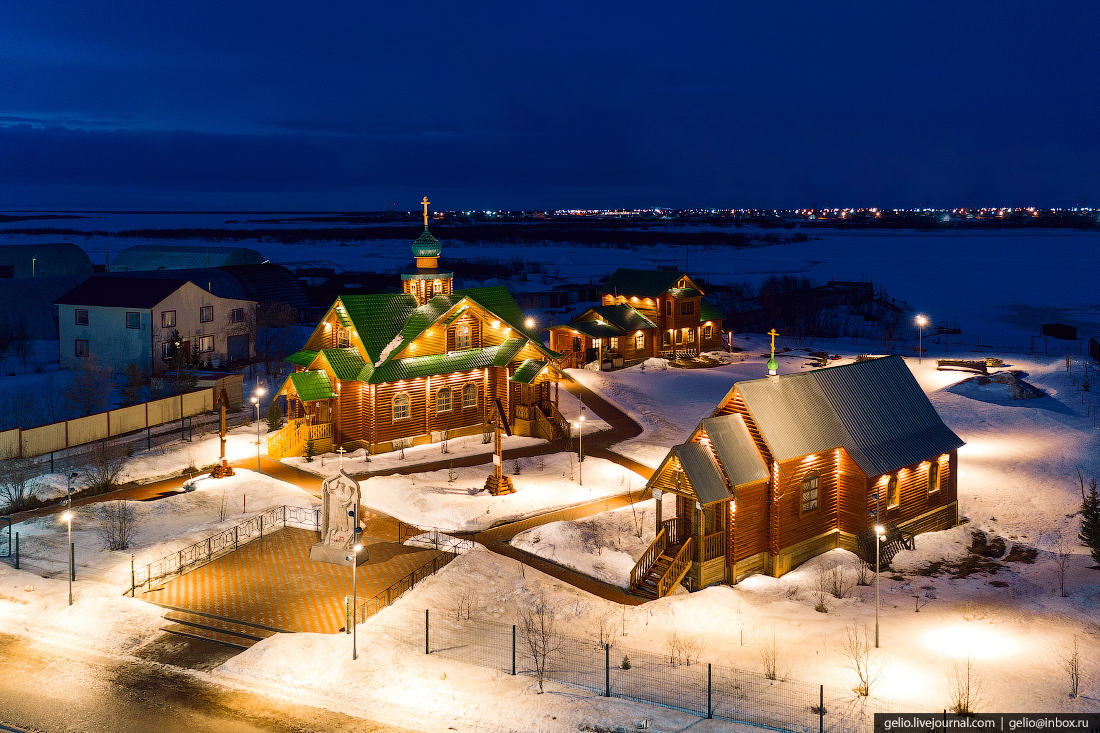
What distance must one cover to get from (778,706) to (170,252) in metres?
78.0

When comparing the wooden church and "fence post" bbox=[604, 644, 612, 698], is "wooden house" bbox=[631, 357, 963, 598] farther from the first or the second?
the wooden church

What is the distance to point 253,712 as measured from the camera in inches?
674

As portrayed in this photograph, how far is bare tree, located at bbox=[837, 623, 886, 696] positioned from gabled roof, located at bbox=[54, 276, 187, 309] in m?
42.7

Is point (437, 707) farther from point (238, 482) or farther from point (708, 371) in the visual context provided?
point (708, 371)

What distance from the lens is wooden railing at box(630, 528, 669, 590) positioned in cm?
2447

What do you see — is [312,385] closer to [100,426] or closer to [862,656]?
A: [100,426]

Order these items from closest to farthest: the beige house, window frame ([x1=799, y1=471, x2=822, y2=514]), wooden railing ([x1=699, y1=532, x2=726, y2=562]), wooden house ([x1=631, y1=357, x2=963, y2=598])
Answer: wooden railing ([x1=699, y1=532, x2=726, y2=562])
wooden house ([x1=631, y1=357, x2=963, y2=598])
window frame ([x1=799, y1=471, x2=822, y2=514])
the beige house

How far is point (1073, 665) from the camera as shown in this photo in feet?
61.3

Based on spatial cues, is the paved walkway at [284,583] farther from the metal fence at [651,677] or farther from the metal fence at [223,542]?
the metal fence at [651,677]

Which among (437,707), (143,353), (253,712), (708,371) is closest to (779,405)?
(437,707)

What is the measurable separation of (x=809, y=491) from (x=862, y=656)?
24.6 feet

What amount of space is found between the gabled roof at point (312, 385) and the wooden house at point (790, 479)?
708 inches

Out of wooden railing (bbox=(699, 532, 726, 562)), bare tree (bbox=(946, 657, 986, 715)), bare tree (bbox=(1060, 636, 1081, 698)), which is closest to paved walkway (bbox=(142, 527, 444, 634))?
wooden railing (bbox=(699, 532, 726, 562))

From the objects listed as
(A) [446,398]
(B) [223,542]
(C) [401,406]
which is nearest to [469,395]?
(A) [446,398]
